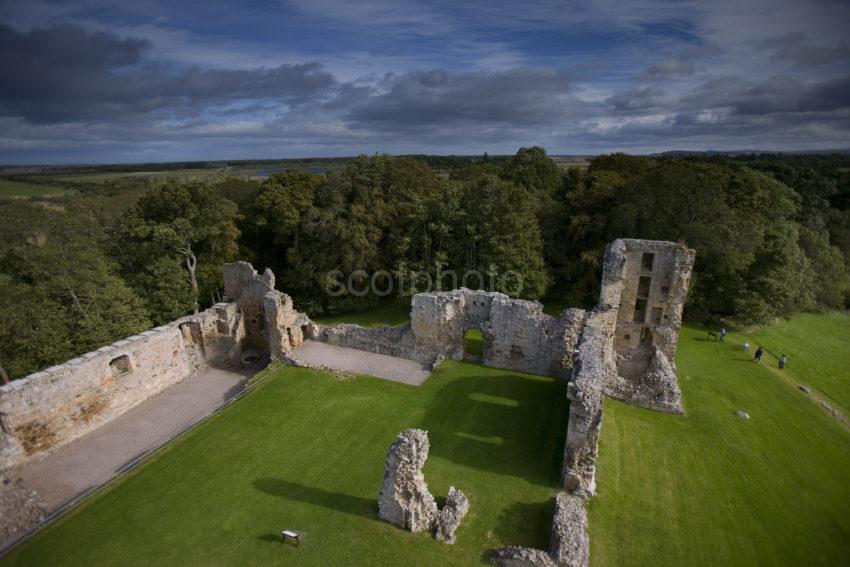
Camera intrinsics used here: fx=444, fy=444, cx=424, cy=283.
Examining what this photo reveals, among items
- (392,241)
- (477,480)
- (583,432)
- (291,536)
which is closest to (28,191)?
(392,241)

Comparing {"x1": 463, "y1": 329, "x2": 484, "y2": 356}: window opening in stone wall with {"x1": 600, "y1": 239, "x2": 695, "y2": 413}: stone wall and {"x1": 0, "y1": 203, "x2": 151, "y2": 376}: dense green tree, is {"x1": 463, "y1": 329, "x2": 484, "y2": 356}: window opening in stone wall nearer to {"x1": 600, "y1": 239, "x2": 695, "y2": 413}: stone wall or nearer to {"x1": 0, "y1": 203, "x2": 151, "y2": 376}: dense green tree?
{"x1": 600, "y1": 239, "x2": 695, "y2": 413}: stone wall

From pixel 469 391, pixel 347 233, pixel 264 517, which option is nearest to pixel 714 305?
pixel 469 391

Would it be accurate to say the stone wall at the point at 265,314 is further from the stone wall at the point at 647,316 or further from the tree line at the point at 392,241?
the stone wall at the point at 647,316

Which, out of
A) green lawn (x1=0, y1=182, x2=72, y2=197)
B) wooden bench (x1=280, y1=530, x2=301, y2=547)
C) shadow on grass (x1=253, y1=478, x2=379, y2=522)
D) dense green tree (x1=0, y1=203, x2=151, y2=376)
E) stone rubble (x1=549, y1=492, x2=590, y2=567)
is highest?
green lawn (x1=0, y1=182, x2=72, y2=197)

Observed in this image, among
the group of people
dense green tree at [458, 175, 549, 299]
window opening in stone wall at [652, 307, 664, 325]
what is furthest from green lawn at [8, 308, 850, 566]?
dense green tree at [458, 175, 549, 299]

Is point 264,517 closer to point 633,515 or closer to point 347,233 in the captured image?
point 633,515

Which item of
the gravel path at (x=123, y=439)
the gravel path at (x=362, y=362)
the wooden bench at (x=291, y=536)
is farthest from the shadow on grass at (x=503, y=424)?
the gravel path at (x=123, y=439)
